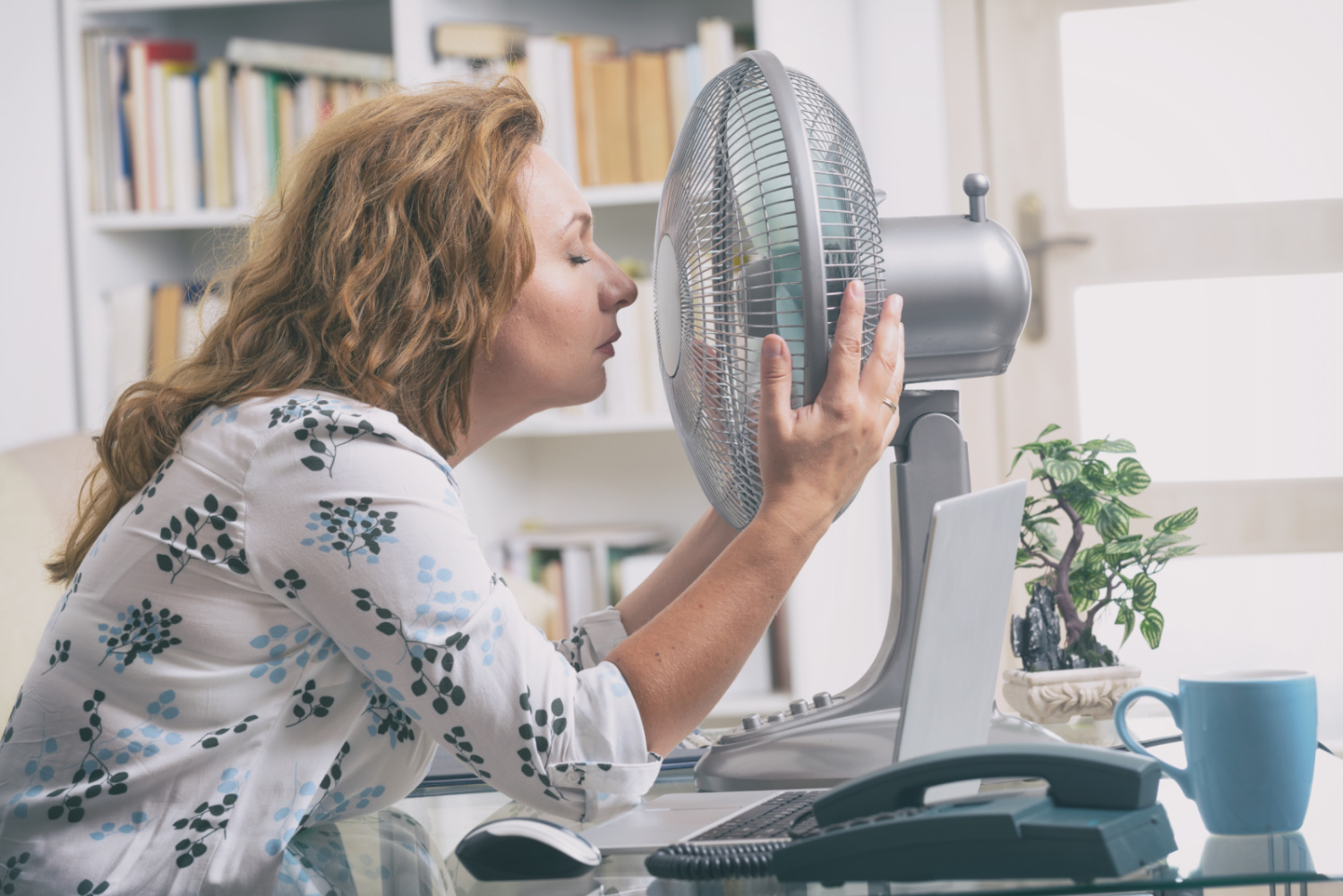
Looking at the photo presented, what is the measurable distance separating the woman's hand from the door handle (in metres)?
1.71

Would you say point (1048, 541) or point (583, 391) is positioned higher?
point (583, 391)

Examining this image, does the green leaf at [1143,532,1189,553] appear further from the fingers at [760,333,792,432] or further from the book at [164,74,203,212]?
the book at [164,74,203,212]

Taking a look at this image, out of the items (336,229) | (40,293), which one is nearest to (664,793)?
(336,229)

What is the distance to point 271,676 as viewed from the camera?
71cm

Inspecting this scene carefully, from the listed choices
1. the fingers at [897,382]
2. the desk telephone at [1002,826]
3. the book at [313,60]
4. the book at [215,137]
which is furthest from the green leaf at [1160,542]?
the book at [215,137]

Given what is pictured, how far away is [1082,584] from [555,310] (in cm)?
49

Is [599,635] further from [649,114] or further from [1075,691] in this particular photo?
[649,114]

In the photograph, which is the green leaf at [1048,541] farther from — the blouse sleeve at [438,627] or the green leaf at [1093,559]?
the blouse sleeve at [438,627]

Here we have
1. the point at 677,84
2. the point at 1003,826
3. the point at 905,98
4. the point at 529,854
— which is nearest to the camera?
the point at 1003,826

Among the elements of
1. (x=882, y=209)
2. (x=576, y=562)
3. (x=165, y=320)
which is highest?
(x=882, y=209)

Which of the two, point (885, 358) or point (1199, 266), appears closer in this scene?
point (885, 358)

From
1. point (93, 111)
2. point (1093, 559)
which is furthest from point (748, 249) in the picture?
point (93, 111)

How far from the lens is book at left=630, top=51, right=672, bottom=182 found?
6.81 feet

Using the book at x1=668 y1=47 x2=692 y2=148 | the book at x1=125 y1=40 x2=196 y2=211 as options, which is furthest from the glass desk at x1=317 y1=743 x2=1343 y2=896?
the book at x1=125 y1=40 x2=196 y2=211
